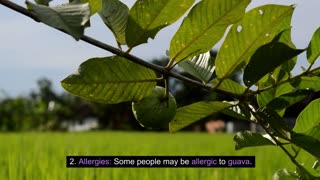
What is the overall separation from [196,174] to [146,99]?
1881mm

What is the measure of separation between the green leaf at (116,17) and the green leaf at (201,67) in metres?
0.10

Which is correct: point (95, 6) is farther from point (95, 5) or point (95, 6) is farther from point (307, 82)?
point (307, 82)

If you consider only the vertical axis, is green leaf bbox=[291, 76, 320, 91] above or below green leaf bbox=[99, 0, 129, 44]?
below

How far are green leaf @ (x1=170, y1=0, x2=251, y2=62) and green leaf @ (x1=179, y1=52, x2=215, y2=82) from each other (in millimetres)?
65

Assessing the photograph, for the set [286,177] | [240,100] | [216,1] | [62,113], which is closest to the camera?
[216,1]

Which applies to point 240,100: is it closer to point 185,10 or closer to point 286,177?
point 185,10

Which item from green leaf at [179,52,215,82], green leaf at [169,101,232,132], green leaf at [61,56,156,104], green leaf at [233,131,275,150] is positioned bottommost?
green leaf at [233,131,275,150]

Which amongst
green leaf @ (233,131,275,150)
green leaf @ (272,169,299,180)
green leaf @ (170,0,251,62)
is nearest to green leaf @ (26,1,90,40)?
green leaf @ (170,0,251,62)

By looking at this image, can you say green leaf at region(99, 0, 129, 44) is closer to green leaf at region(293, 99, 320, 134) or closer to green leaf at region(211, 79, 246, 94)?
green leaf at region(211, 79, 246, 94)

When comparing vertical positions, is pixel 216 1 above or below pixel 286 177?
above

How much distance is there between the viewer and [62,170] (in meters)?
2.32

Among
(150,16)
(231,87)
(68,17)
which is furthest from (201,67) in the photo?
(68,17)

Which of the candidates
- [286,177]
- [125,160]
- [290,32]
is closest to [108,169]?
[125,160]

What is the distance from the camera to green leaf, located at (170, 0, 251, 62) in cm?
49
